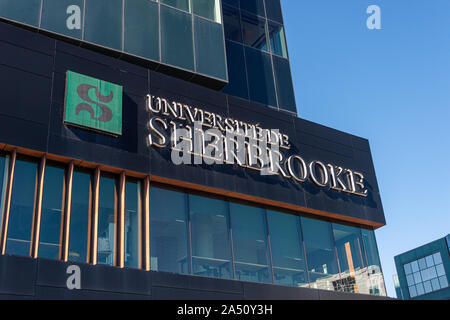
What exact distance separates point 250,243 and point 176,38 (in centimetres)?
932

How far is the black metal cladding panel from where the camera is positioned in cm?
1656

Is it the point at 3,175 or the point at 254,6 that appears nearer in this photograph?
the point at 3,175

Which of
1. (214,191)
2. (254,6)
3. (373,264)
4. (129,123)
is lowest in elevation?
(373,264)

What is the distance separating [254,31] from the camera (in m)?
28.7

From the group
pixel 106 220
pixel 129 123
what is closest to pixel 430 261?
pixel 129 123

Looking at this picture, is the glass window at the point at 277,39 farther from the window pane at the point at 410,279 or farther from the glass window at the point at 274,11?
the window pane at the point at 410,279

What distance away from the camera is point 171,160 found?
19.1 m

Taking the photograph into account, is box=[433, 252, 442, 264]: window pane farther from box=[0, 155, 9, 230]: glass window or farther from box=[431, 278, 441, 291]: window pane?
box=[0, 155, 9, 230]: glass window

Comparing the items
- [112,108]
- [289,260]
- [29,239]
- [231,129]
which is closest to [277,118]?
[231,129]

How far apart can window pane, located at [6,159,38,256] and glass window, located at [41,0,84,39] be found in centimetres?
604

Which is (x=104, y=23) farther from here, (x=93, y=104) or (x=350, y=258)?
(x=350, y=258)

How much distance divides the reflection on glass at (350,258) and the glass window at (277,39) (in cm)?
1058

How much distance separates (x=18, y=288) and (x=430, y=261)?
286 feet

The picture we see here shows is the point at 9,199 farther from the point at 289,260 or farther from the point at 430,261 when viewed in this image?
the point at 430,261
